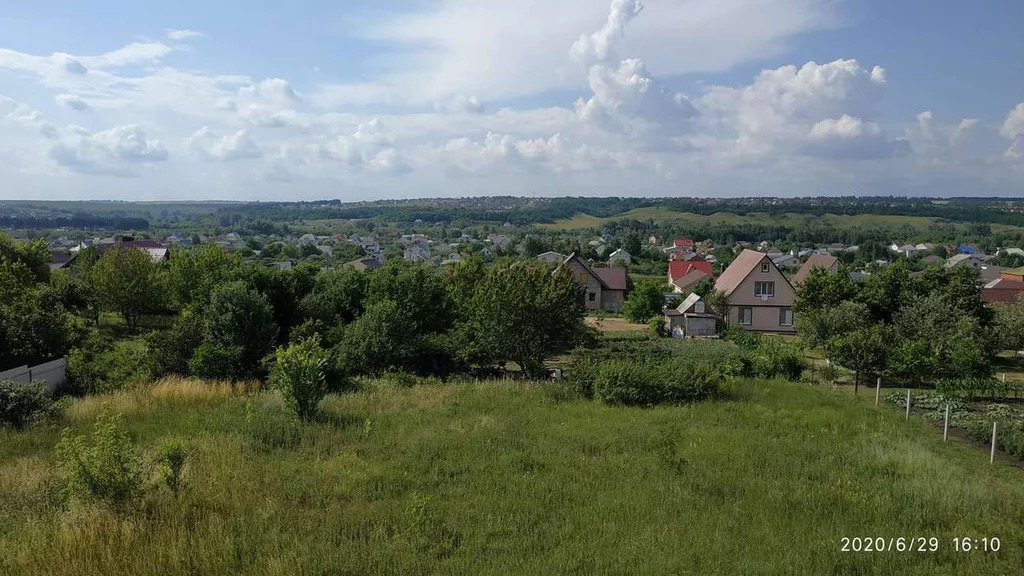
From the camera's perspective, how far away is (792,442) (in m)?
12.0

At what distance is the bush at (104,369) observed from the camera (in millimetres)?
17328

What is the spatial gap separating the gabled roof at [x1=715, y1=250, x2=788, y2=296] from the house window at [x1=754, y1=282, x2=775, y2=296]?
3.16 feet

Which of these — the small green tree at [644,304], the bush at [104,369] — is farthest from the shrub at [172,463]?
the small green tree at [644,304]

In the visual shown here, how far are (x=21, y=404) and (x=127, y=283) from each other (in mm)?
25538

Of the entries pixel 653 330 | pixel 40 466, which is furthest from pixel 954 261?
pixel 40 466

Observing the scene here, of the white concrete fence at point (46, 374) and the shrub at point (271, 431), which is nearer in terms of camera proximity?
the shrub at point (271, 431)

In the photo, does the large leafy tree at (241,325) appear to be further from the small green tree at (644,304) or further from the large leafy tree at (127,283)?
the small green tree at (644,304)

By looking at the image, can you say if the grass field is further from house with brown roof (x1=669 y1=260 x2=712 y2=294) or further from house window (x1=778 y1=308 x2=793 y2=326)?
house with brown roof (x1=669 y1=260 x2=712 y2=294)

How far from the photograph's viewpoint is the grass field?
6.69 m

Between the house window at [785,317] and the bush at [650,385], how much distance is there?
1005 inches

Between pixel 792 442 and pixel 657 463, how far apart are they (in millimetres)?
3535

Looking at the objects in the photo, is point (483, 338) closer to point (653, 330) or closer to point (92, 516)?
point (92, 516)

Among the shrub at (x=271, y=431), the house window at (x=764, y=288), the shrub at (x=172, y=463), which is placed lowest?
the house window at (x=764, y=288)

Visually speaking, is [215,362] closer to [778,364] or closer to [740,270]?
[778,364]
